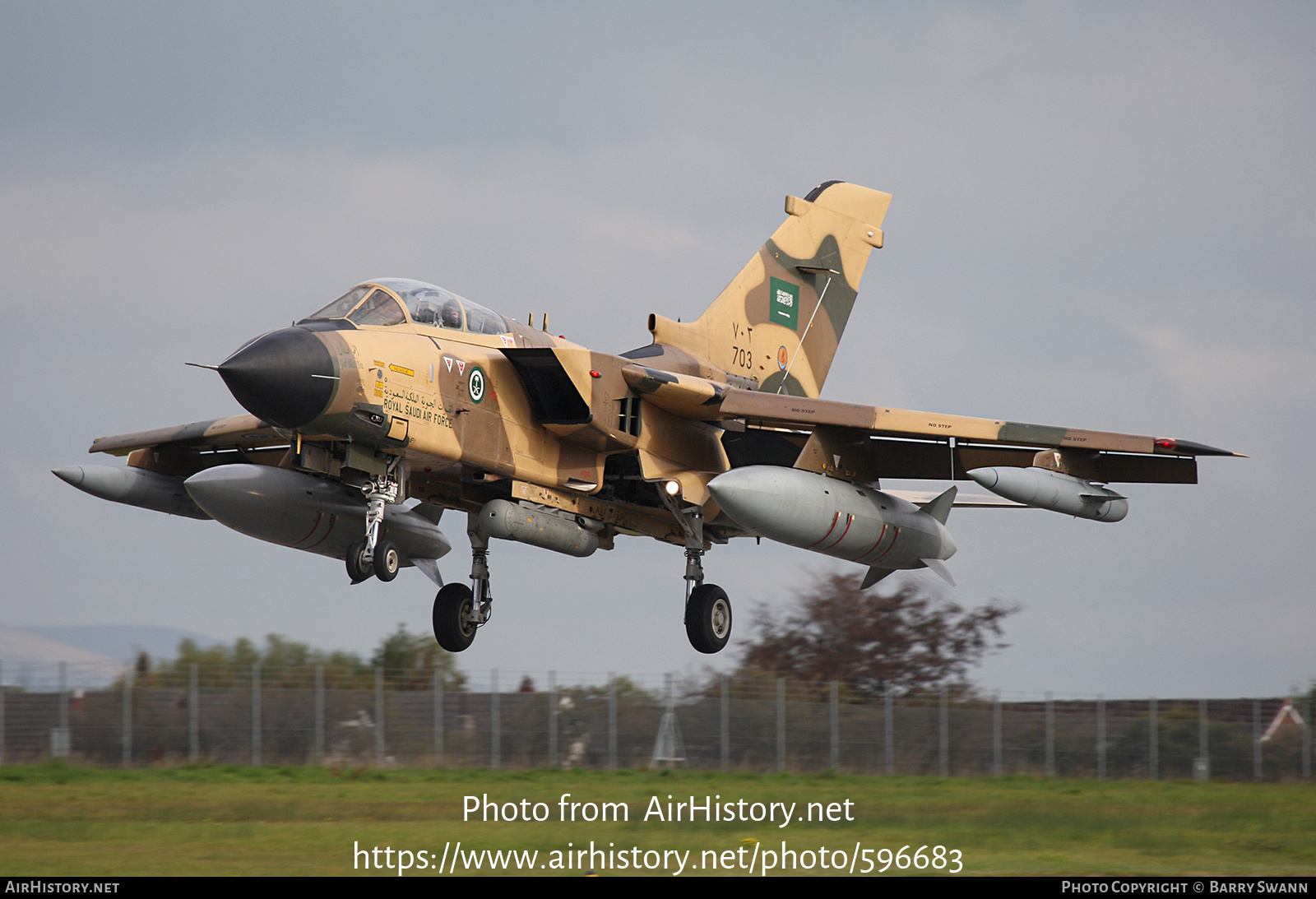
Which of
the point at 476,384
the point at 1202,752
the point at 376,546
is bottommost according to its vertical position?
the point at 1202,752

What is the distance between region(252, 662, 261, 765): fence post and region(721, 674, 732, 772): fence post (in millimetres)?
7566

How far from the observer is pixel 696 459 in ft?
52.9

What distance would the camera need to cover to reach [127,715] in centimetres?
2083

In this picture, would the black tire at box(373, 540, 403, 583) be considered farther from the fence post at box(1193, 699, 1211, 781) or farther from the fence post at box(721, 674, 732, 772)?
the fence post at box(1193, 699, 1211, 781)

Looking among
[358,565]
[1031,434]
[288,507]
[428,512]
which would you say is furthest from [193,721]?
[1031,434]

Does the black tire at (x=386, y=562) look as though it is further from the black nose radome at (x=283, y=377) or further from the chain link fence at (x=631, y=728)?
the chain link fence at (x=631, y=728)

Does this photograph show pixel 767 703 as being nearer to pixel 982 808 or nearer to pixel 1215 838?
pixel 982 808

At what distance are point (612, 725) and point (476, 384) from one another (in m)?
10.3

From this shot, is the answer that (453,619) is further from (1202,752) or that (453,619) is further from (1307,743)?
(1307,743)

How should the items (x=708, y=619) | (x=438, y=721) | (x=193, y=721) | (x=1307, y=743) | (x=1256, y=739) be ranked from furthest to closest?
(x=1256, y=739) → (x=1307, y=743) → (x=438, y=721) → (x=193, y=721) → (x=708, y=619)

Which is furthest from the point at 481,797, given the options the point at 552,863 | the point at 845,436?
the point at 845,436

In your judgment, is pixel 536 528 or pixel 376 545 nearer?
pixel 376 545

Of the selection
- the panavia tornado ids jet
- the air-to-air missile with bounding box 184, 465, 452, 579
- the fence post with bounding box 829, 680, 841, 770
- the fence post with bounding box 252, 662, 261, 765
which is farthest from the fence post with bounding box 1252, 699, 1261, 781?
the fence post with bounding box 252, 662, 261, 765

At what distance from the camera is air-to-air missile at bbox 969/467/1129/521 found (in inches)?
567
